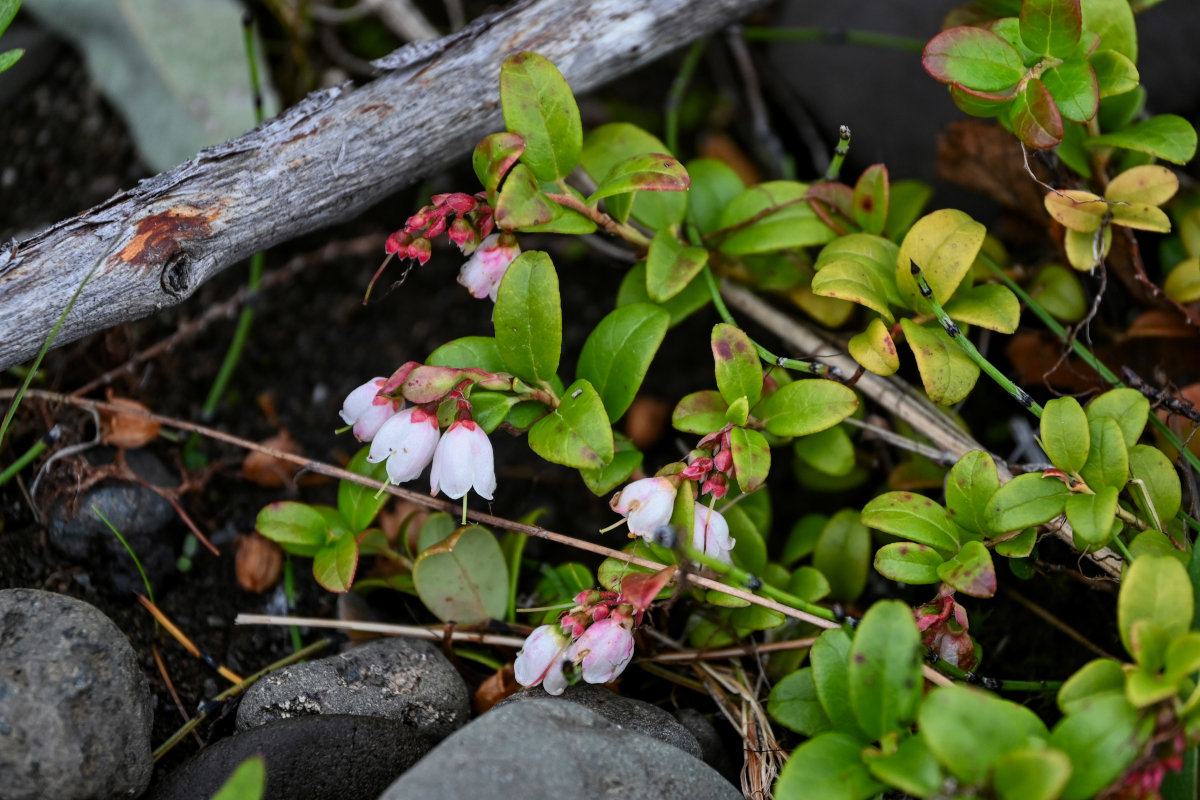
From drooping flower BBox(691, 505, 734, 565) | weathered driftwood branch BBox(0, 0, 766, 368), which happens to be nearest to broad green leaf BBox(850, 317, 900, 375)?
drooping flower BBox(691, 505, 734, 565)

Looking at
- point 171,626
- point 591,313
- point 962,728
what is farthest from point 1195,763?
point 171,626

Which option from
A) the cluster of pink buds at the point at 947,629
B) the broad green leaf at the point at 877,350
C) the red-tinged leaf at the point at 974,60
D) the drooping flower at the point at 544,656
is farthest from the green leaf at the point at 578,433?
the red-tinged leaf at the point at 974,60

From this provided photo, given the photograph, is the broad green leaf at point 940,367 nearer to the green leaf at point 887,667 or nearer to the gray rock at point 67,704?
the green leaf at point 887,667

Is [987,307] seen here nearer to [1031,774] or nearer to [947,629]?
[947,629]

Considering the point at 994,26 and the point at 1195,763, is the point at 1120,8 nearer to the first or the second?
the point at 994,26

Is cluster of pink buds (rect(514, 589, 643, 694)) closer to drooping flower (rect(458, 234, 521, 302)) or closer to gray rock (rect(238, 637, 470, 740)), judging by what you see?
gray rock (rect(238, 637, 470, 740))
